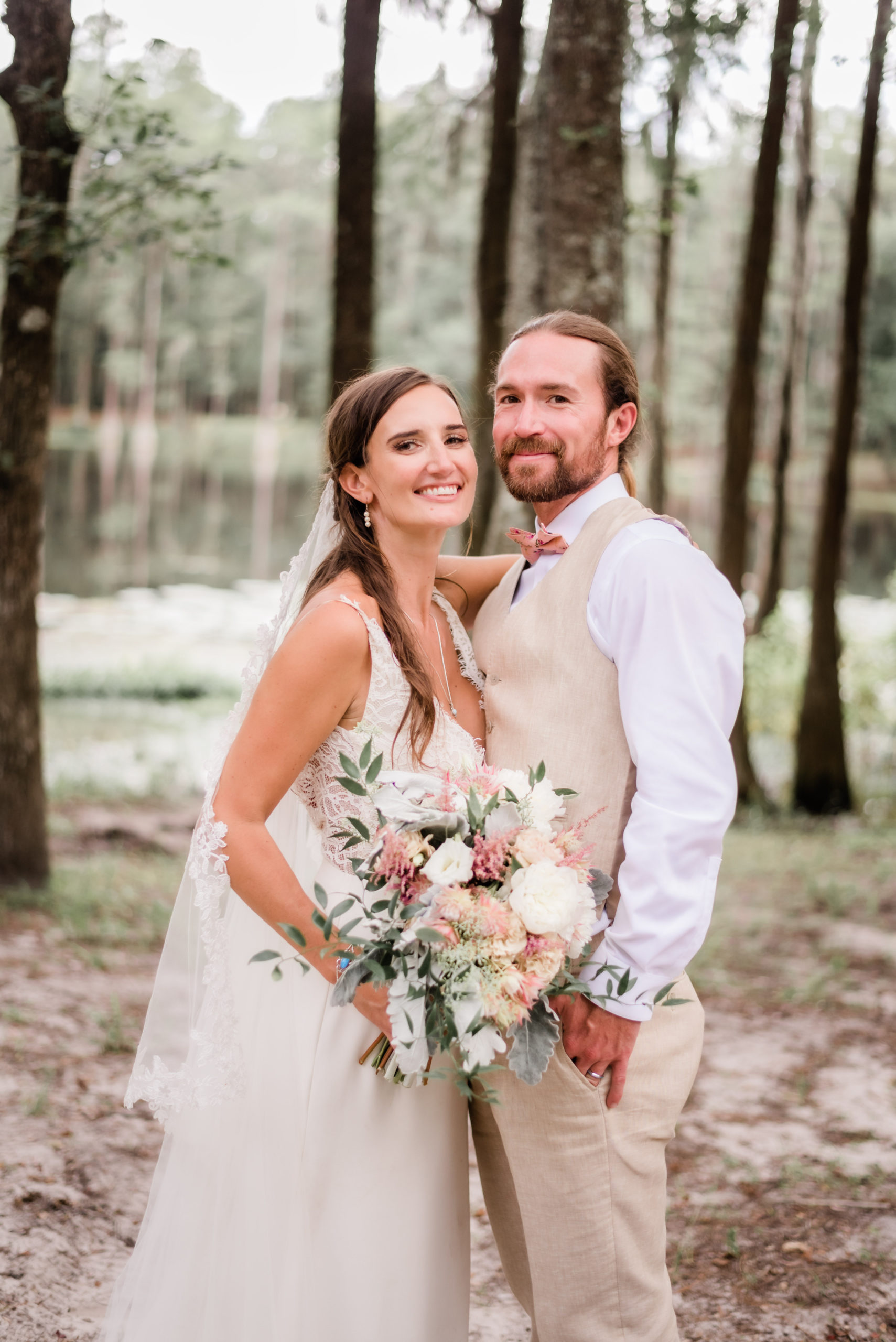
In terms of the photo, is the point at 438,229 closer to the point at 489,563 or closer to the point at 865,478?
the point at 865,478

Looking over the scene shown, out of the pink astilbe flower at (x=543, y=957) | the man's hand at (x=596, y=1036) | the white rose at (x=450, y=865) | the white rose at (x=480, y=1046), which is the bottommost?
the man's hand at (x=596, y=1036)

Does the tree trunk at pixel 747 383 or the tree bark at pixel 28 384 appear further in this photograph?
the tree trunk at pixel 747 383

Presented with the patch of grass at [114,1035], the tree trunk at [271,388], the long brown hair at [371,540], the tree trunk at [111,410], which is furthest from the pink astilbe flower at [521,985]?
the tree trunk at [111,410]

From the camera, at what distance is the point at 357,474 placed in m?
2.89

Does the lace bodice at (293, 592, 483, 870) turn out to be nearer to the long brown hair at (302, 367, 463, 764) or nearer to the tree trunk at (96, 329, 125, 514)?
the long brown hair at (302, 367, 463, 764)

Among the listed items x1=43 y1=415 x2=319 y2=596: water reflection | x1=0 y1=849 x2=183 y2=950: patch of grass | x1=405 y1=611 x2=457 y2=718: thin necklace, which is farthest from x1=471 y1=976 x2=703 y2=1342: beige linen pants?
x1=43 y1=415 x2=319 y2=596: water reflection

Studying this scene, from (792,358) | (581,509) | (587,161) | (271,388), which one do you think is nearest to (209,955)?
(581,509)

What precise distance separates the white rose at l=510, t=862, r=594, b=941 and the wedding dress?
→ 2.13ft

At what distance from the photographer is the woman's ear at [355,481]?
2.88m

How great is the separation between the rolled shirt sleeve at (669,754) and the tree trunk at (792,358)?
39.1 feet

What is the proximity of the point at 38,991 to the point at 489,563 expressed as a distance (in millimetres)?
3441

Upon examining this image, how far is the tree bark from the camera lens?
573 cm

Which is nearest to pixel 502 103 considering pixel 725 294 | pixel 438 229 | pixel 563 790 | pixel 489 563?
pixel 489 563

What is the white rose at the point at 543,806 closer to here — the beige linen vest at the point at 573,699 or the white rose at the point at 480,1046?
the beige linen vest at the point at 573,699
